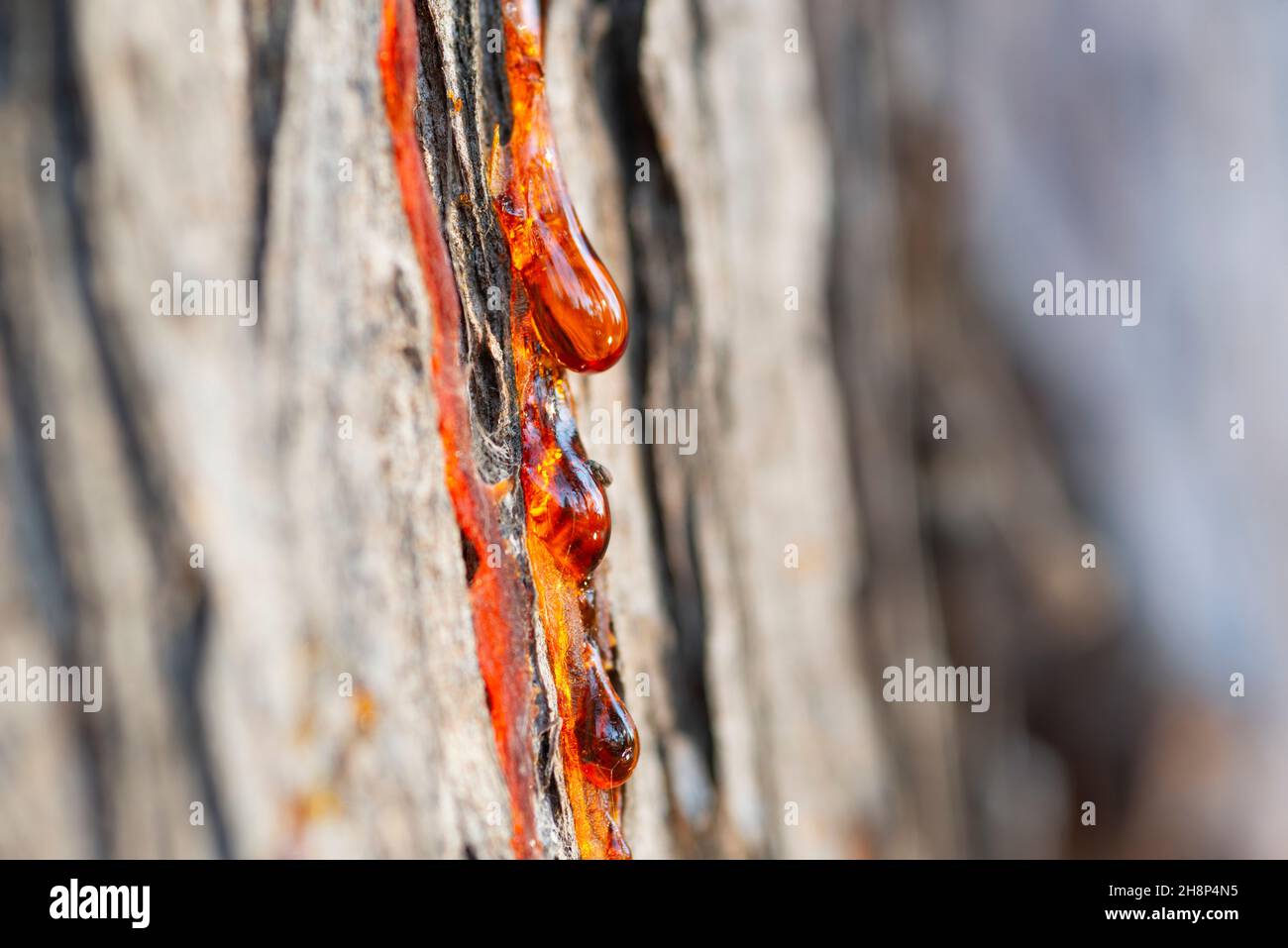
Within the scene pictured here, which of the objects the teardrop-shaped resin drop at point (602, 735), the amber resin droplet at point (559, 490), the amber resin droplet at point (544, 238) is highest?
the amber resin droplet at point (544, 238)

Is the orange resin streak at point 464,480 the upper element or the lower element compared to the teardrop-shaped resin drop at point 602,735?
upper

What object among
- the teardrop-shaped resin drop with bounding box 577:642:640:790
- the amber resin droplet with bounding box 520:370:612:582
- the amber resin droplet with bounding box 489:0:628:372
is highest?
the amber resin droplet with bounding box 489:0:628:372

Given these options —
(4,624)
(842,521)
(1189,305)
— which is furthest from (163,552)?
(1189,305)

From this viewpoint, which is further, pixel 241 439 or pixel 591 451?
pixel 591 451

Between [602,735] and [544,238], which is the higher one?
[544,238]

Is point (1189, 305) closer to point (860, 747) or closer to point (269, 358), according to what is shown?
point (860, 747)
